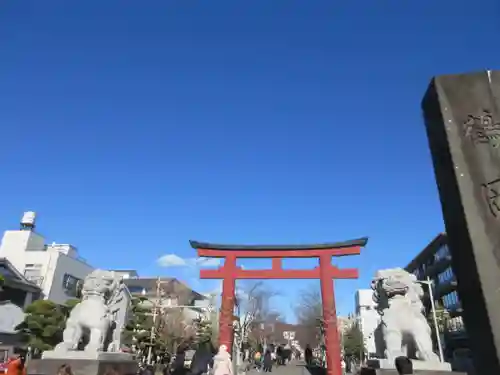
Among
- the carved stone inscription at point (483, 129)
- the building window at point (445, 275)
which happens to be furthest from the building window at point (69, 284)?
the carved stone inscription at point (483, 129)

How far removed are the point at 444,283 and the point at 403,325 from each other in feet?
111

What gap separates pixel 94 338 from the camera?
8875 mm

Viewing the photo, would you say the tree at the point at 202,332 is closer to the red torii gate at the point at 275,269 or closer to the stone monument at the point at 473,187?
the red torii gate at the point at 275,269

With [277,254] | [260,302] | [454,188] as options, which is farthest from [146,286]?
[454,188]

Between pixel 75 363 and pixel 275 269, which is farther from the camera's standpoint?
pixel 275 269

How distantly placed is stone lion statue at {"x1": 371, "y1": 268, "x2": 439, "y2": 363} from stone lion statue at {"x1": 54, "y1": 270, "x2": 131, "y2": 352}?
6854 mm

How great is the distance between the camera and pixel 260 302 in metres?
41.1

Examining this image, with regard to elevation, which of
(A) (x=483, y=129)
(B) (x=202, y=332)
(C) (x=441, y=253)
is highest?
(C) (x=441, y=253)

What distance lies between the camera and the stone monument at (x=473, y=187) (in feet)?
7.52

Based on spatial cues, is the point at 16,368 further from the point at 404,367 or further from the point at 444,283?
the point at 444,283

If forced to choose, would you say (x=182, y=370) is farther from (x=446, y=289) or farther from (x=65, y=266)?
(x=446, y=289)

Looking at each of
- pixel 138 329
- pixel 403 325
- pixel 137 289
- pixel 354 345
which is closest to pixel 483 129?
pixel 403 325

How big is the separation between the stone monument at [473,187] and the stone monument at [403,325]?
20.2 ft

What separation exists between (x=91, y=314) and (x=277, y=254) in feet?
42.8
